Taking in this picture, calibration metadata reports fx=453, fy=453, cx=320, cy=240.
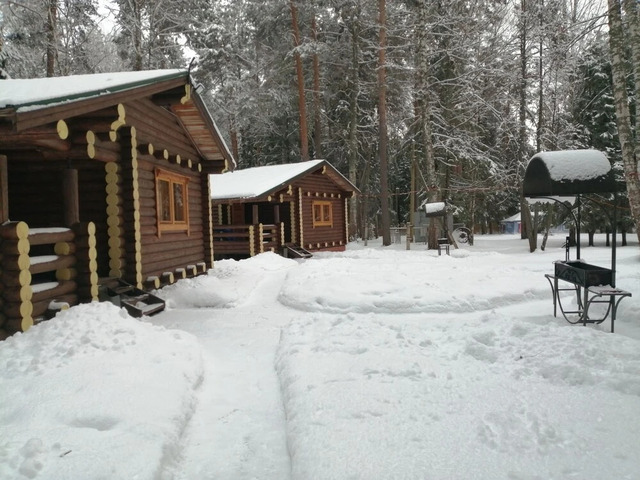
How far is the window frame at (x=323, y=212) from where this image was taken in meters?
22.5

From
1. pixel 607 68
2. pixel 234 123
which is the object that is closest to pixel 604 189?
pixel 607 68

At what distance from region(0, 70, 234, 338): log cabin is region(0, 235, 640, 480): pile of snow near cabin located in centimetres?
99

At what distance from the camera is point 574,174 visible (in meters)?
7.02

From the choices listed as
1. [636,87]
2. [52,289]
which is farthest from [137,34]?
[636,87]

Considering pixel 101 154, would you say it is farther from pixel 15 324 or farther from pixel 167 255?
pixel 15 324

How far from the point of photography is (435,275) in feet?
37.3

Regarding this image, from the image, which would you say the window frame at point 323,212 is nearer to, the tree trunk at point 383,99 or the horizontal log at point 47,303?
the tree trunk at point 383,99

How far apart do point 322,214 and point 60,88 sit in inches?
695

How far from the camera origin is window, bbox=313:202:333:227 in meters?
22.8

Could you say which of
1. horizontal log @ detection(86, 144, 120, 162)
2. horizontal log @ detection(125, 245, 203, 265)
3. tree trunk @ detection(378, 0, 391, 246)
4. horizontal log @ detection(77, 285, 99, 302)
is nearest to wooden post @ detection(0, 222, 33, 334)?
horizontal log @ detection(77, 285, 99, 302)

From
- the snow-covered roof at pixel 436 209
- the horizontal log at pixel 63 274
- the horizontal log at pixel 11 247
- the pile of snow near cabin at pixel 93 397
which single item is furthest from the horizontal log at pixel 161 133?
the snow-covered roof at pixel 436 209

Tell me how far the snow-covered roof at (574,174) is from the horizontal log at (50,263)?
7451 mm

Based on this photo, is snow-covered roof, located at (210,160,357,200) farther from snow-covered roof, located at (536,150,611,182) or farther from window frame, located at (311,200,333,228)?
snow-covered roof, located at (536,150,611,182)

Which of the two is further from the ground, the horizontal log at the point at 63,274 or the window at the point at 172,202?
the window at the point at 172,202
